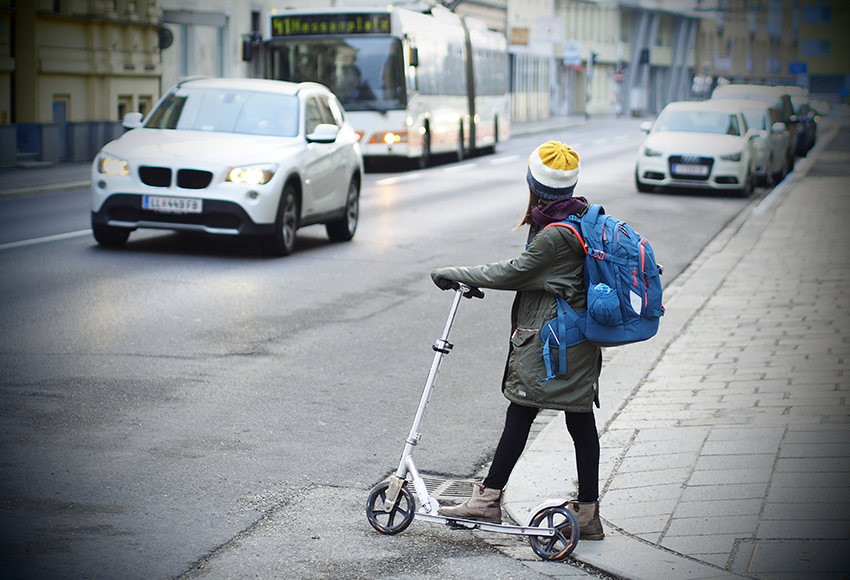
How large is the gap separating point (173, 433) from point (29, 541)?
5.06ft

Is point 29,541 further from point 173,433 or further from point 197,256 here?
point 197,256

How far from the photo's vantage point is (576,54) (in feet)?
246

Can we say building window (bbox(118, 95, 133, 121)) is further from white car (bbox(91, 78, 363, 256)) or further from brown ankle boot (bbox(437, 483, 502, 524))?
brown ankle boot (bbox(437, 483, 502, 524))

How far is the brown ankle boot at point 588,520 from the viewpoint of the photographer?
4.41 m

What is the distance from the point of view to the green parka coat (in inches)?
166

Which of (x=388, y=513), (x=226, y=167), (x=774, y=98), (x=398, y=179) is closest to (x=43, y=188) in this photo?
(x=398, y=179)

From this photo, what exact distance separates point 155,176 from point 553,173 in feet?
26.6

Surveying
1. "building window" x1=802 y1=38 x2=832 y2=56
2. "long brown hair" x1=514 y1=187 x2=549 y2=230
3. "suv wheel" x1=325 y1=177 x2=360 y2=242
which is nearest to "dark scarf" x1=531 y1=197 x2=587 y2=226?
"long brown hair" x1=514 y1=187 x2=549 y2=230

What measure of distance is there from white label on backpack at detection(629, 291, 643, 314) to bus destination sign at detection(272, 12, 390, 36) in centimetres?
2104

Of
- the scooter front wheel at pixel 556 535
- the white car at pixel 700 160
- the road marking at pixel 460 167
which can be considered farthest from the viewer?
the road marking at pixel 460 167

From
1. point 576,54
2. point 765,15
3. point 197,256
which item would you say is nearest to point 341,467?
point 197,256

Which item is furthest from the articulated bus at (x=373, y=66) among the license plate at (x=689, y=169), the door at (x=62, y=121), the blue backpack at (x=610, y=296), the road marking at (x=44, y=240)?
the blue backpack at (x=610, y=296)

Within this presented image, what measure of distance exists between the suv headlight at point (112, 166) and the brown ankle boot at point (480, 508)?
8.17m

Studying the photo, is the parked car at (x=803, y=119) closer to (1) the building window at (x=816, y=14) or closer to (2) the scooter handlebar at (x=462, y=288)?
(2) the scooter handlebar at (x=462, y=288)
